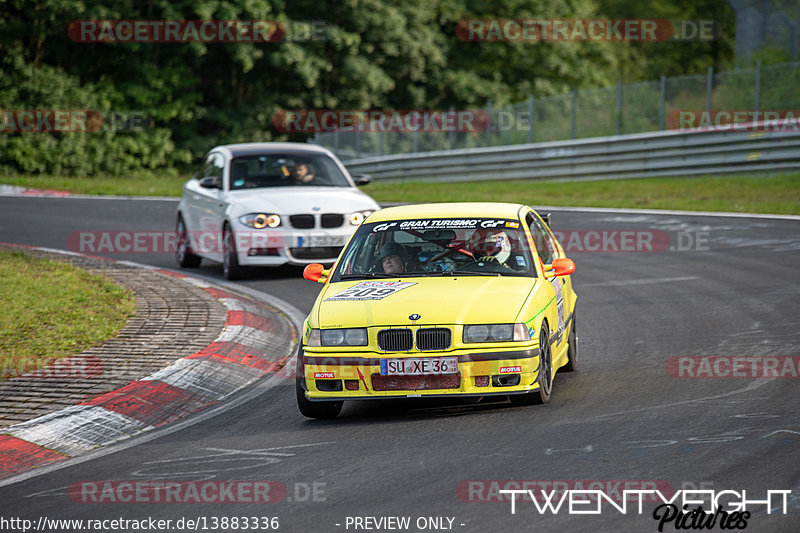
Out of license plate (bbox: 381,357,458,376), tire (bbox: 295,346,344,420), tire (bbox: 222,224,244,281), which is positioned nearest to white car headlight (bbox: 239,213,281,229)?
tire (bbox: 222,224,244,281)

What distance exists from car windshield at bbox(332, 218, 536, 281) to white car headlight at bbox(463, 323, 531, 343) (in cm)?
96

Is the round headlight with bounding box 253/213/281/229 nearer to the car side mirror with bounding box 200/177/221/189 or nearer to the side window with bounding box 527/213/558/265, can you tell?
the car side mirror with bounding box 200/177/221/189

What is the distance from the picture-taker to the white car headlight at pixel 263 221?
14492 mm

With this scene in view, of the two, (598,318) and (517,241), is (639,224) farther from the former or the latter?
(517,241)

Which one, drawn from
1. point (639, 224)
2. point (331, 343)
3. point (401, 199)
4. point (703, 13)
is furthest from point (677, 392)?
point (703, 13)

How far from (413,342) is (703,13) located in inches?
2418

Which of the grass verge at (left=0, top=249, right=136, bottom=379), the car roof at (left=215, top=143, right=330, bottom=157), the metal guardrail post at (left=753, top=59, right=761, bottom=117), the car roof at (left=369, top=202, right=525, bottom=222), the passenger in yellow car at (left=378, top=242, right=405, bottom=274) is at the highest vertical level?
the metal guardrail post at (left=753, top=59, right=761, bottom=117)

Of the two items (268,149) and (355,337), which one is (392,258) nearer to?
(355,337)

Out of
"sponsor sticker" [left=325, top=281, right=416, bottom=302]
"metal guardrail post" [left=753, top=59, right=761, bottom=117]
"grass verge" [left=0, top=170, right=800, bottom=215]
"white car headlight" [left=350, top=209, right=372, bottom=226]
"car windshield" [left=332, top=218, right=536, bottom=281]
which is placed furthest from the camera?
"metal guardrail post" [left=753, top=59, right=761, bottom=117]

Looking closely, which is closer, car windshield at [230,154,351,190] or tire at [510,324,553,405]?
tire at [510,324,553,405]

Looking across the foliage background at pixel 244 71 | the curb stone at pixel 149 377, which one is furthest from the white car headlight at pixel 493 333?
the foliage background at pixel 244 71

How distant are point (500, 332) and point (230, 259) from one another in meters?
7.89

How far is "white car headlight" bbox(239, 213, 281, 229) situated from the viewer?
1449 cm

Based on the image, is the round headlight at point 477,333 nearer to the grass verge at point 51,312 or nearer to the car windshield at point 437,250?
the car windshield at point 437,250
